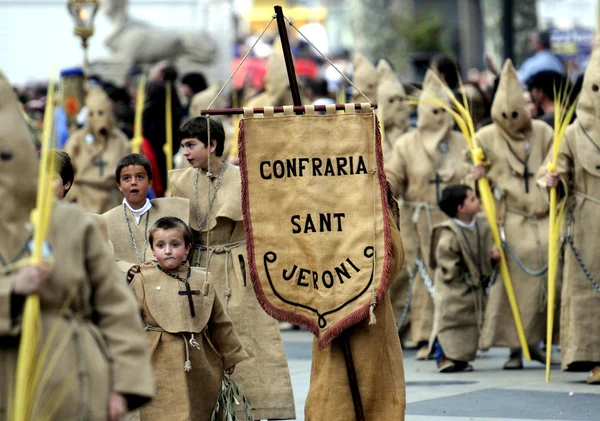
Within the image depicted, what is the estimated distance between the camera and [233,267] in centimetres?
809

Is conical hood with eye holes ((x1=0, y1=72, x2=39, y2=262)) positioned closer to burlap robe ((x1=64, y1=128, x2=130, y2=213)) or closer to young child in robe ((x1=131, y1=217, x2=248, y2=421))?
young child in robe ((x1=131, y1=217, x2=248, y2=421))

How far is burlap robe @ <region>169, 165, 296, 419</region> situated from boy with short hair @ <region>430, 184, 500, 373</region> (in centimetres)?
291

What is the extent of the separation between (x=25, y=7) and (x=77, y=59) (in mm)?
1913

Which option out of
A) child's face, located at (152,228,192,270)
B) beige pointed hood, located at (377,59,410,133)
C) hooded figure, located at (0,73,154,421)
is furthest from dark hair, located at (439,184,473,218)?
hooded figure, located at (0,73,154,421)

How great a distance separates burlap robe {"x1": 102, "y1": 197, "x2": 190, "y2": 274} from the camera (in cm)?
771

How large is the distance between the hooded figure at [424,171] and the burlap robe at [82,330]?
23.9 ft

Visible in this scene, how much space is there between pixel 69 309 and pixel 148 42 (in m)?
22.5

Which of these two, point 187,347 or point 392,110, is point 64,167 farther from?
point 392,110

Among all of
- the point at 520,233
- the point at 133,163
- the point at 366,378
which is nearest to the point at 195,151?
the point at 133,163

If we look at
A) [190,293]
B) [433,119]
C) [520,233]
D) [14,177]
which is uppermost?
[433,119]

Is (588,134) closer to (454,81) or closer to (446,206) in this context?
(446,206)

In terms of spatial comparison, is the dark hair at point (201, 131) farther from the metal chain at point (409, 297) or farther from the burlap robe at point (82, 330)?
the metal chain at point (409, 297)

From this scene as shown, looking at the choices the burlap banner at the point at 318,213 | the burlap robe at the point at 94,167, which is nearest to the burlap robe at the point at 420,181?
the burlap robe at the point at 94,167

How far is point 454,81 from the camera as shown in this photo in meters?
13.9
